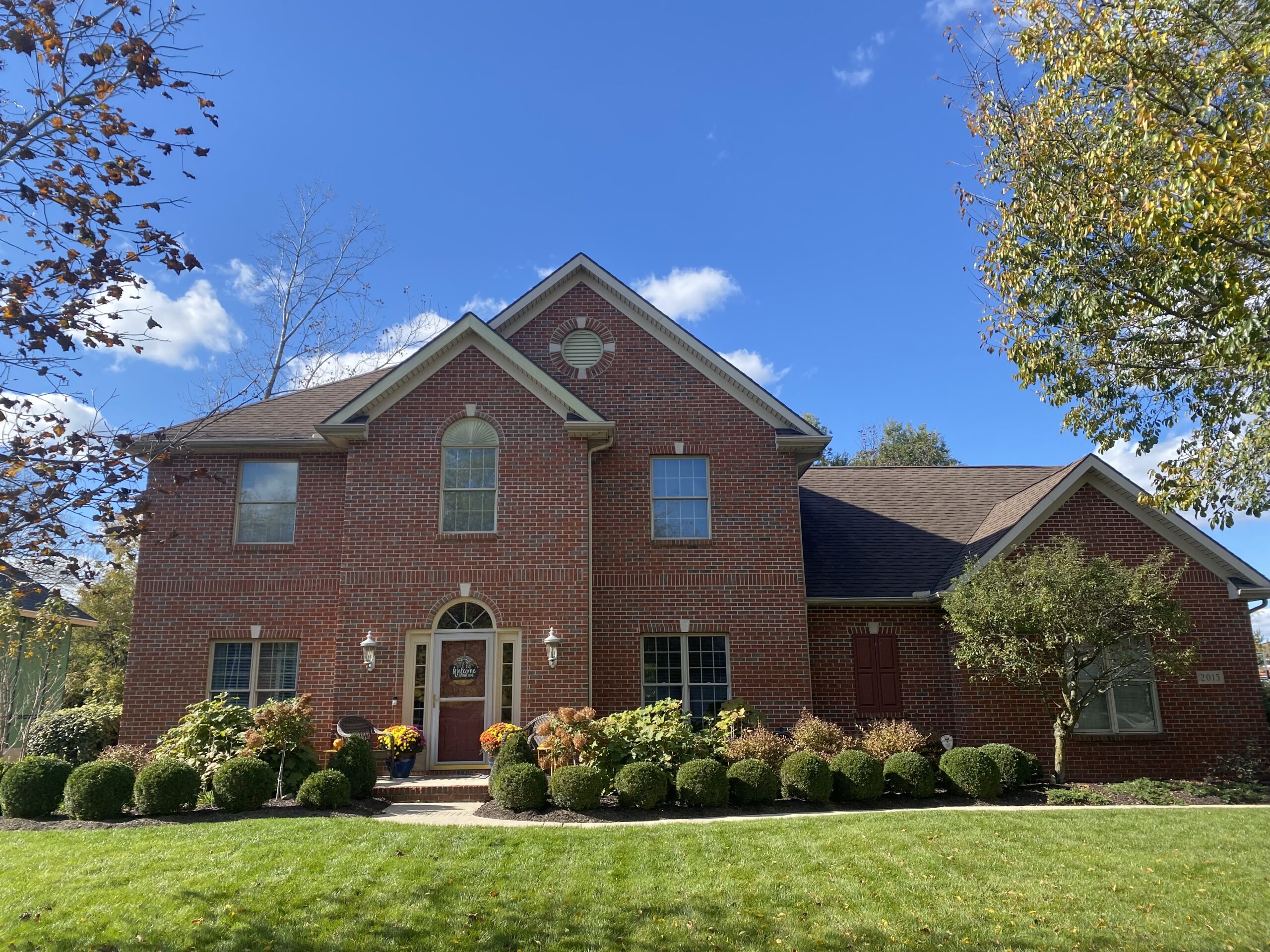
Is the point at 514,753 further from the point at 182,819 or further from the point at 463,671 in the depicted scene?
the point at 182,819

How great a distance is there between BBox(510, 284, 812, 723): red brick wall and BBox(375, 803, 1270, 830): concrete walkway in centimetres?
410

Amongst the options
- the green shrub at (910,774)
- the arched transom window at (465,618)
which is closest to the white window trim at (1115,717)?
the green shrub at (910,774)

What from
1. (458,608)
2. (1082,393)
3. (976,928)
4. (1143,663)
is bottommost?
(976,928)

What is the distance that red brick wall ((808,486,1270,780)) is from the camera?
14922mm

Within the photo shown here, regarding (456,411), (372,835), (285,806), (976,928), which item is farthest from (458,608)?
(976,928)

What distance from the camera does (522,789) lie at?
37.1 ft

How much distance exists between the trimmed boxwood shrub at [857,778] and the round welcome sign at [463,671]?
613cm

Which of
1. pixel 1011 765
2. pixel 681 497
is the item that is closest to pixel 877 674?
pixel 1011 765

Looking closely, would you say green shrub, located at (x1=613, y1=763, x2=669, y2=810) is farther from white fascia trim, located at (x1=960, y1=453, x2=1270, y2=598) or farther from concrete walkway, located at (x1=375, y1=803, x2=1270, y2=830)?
white fascia trim, located at (x1=960, y1=453, x2=1270, y2=598)

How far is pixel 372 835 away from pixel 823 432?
35.7 feet

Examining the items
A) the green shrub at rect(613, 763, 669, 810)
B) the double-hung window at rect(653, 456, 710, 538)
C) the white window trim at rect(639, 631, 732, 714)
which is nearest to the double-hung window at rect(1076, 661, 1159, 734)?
the white window trim at rect(639, 631, 732, 714)

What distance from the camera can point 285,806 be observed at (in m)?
11.2

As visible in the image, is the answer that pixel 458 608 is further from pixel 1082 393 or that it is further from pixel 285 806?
pixel 1082 393

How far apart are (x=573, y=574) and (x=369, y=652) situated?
11.7ft
